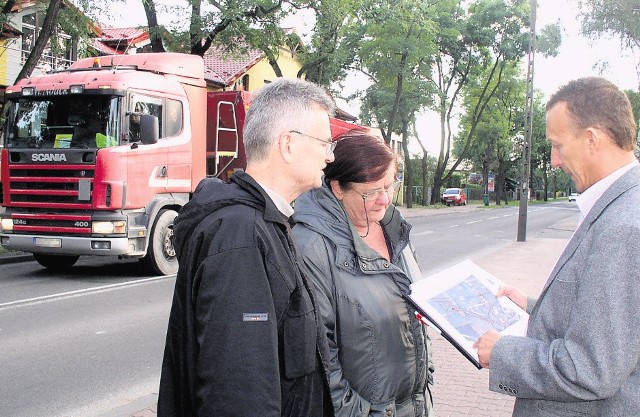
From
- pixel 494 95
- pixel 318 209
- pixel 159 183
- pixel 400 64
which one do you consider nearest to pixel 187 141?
pixel 159 183

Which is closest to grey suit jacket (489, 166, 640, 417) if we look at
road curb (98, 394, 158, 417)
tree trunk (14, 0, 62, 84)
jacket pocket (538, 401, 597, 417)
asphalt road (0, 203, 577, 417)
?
jacket pocket (538, 401, 597, 417)

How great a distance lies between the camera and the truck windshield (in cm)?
1019

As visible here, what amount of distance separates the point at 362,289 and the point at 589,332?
0.86 meters

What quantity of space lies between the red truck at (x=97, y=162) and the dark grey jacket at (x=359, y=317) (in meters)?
8.10

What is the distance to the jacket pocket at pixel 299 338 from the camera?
5.56 feet

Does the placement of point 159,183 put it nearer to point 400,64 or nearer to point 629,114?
point 629,114

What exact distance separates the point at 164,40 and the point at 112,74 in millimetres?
10996

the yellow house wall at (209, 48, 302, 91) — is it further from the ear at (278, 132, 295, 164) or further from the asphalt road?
the ear at (278, 132, 295, 164)

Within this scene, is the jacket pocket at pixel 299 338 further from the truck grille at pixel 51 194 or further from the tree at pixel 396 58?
the tree at pixel 396 58

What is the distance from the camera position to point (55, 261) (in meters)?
11.5

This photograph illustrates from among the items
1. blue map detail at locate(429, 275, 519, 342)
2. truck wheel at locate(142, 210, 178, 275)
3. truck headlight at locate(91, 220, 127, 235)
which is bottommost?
truck wheel at locate(142, 210, 178, 275)

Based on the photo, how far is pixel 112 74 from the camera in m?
10.5

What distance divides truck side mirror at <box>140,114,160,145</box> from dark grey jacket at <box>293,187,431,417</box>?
8.27 metres

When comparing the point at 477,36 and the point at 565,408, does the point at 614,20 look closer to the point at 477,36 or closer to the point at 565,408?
the point at 477,36
